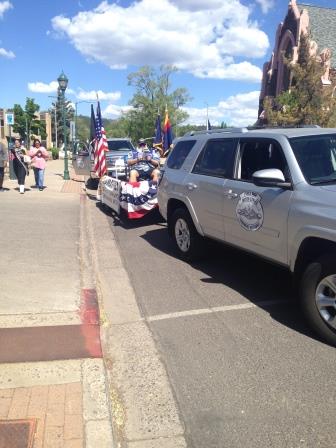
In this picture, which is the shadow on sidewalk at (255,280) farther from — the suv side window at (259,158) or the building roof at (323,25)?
the building roof at (323,25)

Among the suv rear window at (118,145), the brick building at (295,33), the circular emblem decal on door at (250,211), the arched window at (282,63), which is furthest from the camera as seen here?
the arched window at (282,63)

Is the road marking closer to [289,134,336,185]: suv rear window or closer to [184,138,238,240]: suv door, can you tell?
[184,138,238,240]: suv door

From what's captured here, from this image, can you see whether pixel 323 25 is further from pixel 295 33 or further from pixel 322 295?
pixel 322 295

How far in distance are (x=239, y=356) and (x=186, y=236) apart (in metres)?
3.11

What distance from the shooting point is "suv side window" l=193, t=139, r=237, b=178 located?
5785 mm

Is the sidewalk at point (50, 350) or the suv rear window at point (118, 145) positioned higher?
the suv rear window at point (118, 145)

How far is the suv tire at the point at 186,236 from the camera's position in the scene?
669 cm

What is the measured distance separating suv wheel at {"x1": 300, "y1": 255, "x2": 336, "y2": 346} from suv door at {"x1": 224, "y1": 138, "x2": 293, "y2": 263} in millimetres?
492

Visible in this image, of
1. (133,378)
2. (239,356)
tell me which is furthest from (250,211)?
(133,378)

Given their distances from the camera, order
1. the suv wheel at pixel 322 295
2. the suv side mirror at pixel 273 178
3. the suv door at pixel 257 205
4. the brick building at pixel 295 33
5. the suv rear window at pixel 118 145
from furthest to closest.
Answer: the brick building at pixel 295 33 → the suv rear window at pixel 118 145 → the suv door at pixel 257 205 → the suv side mirror at pixel 273 178 → the suv wheel at pixel 322 295

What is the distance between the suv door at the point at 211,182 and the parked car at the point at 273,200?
0.01 metres

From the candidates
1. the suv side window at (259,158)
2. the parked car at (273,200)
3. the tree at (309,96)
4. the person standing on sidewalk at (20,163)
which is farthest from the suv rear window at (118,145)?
the suv side window at (259,158)

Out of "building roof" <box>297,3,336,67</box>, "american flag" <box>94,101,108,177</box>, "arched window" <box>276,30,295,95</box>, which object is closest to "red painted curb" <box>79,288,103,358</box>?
"american flag" <box>94,101,108,177</box>

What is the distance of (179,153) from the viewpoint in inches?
286
